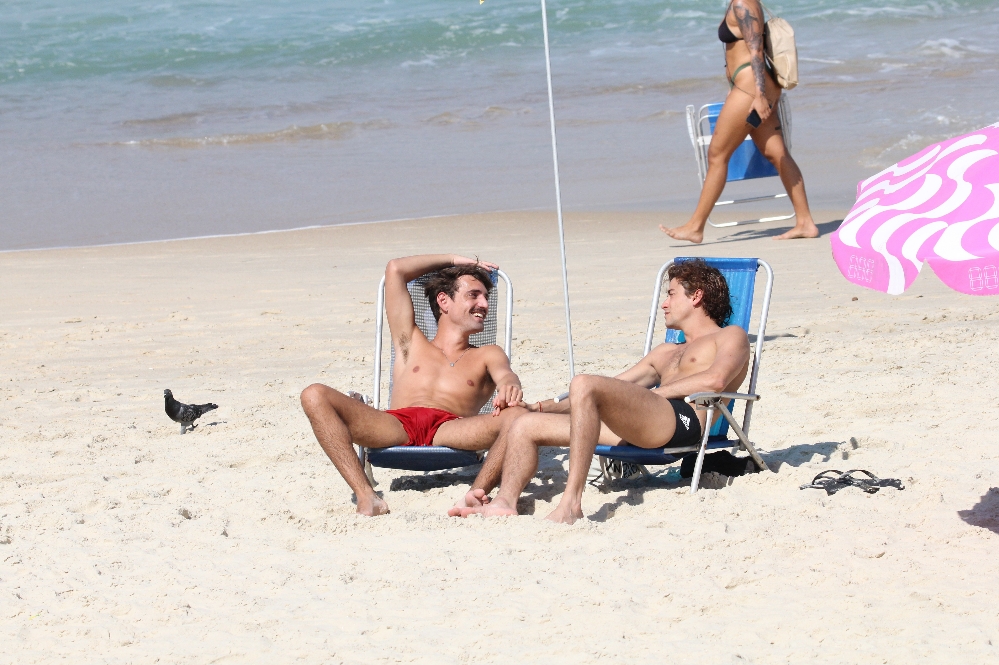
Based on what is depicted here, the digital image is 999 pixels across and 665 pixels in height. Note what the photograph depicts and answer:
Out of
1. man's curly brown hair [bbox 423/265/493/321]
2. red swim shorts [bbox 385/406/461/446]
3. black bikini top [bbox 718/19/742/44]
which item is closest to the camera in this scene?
red swim shorts [bbox 385/406/461/446]

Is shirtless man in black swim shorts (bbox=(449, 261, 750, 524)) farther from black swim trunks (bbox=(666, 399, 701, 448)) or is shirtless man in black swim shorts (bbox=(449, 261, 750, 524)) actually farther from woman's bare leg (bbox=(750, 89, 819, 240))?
woman's bare leg (bbox=(750, 89, 819, 240))

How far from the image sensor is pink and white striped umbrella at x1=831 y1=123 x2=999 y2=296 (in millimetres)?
2637

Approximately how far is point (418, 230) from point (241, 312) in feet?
9.62

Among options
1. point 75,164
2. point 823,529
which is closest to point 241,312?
point 823,529

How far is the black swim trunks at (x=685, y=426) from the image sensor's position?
4332 millimetres

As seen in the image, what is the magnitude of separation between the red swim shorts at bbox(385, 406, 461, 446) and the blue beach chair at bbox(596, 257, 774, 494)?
64 centimetres

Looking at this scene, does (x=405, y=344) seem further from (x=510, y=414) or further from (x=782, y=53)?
(x=782, y=53)

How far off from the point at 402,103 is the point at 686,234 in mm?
10789

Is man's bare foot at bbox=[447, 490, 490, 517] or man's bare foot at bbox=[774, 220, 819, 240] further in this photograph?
man's bare foot at bbox=[774, 220, 819, 240]

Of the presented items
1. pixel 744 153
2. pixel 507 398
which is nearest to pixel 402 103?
pixel 744 153

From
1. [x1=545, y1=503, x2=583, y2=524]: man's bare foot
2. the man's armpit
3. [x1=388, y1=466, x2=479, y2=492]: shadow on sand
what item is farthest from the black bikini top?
[x1=545, y1=503, x2=583, y2=524]: man's bare foot

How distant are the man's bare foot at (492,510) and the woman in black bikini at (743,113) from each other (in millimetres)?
4707

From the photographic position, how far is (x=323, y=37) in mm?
26016

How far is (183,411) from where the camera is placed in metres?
5.44
